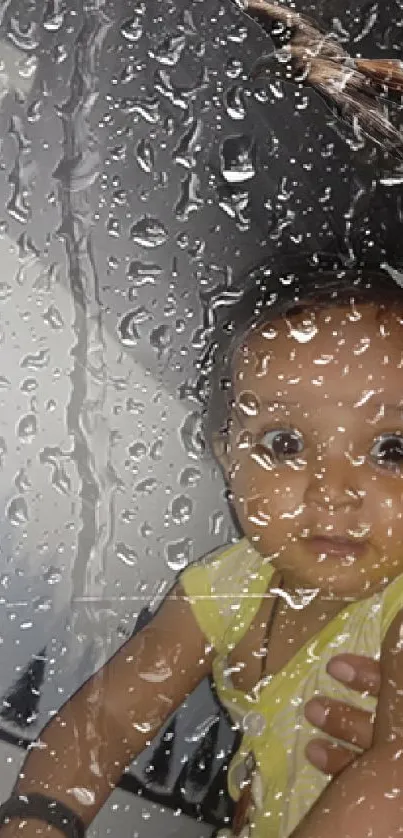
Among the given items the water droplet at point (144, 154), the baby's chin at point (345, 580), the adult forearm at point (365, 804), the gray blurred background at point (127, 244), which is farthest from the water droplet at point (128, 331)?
the adult forearm at point (365, 804)

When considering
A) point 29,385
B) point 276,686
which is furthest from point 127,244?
point 276,686

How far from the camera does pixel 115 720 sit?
582 mm

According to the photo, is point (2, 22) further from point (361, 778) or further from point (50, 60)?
point (361, 778)

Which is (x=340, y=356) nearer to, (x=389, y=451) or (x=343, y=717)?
(x=389, y=451)

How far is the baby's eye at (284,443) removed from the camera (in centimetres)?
56

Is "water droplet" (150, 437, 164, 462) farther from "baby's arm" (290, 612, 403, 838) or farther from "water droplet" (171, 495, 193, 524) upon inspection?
"baby's arm" (290, 612, 403, 838)

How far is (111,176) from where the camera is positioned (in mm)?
715

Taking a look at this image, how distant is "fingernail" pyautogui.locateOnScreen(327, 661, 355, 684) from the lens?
547mm

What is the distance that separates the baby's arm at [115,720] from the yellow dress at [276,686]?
0.02m

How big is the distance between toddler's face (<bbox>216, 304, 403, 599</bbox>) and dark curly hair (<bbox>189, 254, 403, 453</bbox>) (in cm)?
2

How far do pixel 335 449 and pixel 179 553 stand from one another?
0.48 feet

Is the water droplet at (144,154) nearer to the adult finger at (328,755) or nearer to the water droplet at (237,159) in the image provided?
the water droplet at (237,159)

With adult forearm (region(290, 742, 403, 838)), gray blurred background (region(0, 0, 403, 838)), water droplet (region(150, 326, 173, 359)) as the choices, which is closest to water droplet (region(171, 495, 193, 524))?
gray blurred background (region(0, 0, 403, 838))

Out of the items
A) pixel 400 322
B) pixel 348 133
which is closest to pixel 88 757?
pixel 400 322
